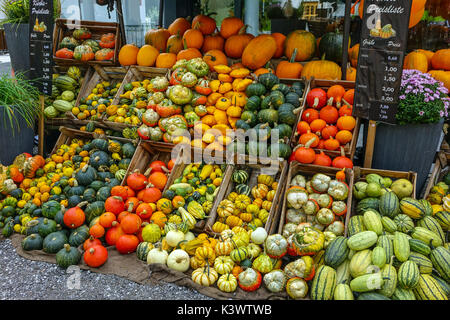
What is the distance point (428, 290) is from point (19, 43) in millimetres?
6557

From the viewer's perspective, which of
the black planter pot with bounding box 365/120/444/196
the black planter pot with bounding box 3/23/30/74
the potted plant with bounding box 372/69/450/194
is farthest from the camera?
the black planter pot with bounding box 3/23/30/74

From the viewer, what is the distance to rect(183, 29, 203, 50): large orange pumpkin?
538 centimetres

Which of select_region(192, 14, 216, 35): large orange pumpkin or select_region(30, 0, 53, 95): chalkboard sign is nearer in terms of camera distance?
select_region(30, 0, 53, 95): chalkboard sign

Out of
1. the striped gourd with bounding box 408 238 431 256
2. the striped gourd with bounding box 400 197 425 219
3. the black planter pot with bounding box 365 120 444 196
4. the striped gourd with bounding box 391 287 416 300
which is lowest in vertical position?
the striped gourd with bounding box 391 287 416 300

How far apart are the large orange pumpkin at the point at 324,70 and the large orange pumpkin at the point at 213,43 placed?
1.51 m

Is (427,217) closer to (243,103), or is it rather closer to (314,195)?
(314,195)

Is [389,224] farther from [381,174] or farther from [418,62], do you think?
[418,62]

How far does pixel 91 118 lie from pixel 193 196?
2.32 m

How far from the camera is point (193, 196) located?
367cm

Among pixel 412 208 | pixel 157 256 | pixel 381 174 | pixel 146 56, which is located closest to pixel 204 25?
pixel 146 56

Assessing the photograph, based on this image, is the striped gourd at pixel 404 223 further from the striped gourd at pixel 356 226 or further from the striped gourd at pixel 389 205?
the striped gourd at pixel 356 226

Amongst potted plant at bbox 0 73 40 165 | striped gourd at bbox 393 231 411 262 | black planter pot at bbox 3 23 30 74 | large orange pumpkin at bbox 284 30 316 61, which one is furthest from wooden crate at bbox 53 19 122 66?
striped gourd at bbox 393 231 411 262

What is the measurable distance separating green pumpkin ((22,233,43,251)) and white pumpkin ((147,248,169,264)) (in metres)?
1.21

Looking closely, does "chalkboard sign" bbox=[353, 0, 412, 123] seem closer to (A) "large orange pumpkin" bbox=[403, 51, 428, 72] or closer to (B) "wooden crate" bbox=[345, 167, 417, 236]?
(B) "wooden crate" bbox=[345, 167, 417, 236]
